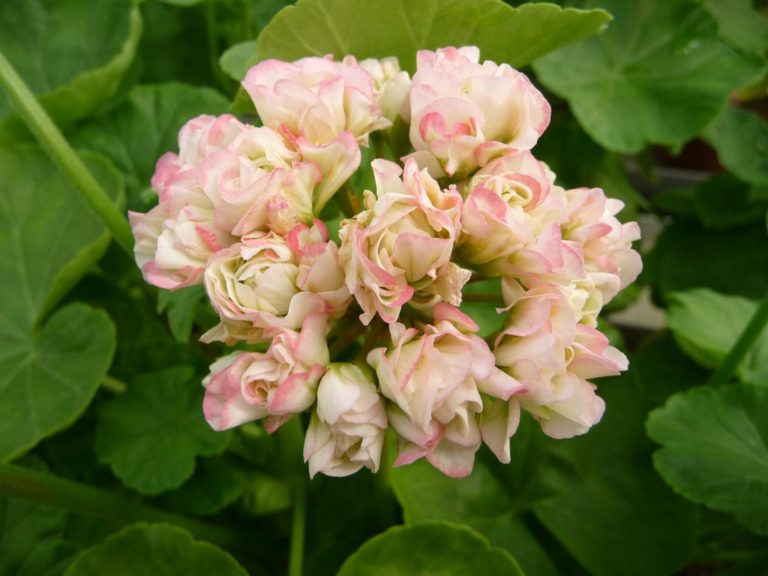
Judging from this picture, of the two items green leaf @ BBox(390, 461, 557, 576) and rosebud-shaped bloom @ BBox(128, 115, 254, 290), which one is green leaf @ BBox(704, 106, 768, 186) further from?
rosebud-shaped bloom @ BBox(128, 115, 254, 290)

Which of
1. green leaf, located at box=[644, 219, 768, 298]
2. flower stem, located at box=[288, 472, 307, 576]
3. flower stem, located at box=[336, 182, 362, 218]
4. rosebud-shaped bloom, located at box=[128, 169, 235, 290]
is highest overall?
rosebud-shaped bloom, located at box=[128, 169, 235, 290]

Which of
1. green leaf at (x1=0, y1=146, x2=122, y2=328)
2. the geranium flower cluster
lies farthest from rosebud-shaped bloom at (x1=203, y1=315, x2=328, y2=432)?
green leaf at (x1=0, y1=146, x2=122, y2=328)

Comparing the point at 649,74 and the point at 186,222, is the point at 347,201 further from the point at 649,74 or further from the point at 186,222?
the point at 649,74

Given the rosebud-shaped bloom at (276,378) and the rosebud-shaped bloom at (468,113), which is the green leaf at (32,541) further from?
the rosebud-shaped bloom at (468,113)

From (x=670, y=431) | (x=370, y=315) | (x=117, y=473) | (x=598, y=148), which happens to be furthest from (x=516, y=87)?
(x=598, y=148)

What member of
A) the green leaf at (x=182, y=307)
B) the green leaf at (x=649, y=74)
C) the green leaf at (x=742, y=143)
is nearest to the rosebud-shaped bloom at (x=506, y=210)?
the green leaf at (x=182, y=307)

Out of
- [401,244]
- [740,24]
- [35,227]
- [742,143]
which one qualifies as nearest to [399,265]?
[401,244]

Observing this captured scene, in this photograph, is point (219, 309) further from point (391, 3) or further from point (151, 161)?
point (151, 161)
